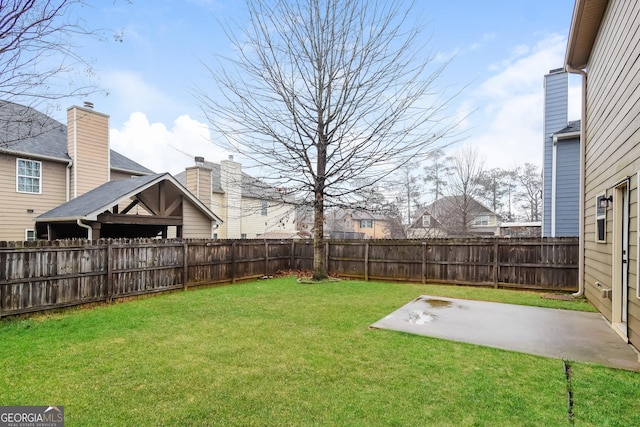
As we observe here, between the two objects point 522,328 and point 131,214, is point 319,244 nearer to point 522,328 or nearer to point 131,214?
point 522,328

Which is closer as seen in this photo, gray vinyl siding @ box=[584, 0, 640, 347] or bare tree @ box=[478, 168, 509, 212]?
gray vinyl siding @ box=[584, 0, 640, 347]

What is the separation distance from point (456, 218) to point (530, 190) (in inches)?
448

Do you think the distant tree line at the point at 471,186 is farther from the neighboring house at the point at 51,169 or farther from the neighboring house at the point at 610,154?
the neighboring house at the point at 51,169

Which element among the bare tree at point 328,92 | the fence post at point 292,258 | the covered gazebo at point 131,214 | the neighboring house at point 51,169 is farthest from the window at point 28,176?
the fence post at point 292,258

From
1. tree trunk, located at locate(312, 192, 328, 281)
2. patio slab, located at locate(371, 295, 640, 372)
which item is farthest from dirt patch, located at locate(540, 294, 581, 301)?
tree trunk, located at locate(312, 192, 328, 281)

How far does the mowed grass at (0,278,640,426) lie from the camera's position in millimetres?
2531

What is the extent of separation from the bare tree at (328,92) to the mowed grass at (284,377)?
5.21 m

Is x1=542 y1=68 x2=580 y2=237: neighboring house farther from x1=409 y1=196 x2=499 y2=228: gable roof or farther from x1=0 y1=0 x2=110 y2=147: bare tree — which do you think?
x1=0 y1=0 x2=110 y2=147: bare tree

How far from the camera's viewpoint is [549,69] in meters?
10.9

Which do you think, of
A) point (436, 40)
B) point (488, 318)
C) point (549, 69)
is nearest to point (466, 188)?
point (549, 69)

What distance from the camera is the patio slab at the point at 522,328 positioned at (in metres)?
3.78

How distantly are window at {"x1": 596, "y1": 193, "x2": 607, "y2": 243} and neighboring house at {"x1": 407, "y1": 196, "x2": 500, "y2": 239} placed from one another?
47.0 feet

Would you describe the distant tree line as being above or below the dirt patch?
→ above

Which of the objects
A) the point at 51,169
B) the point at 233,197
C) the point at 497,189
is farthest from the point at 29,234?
the point at 497,189
